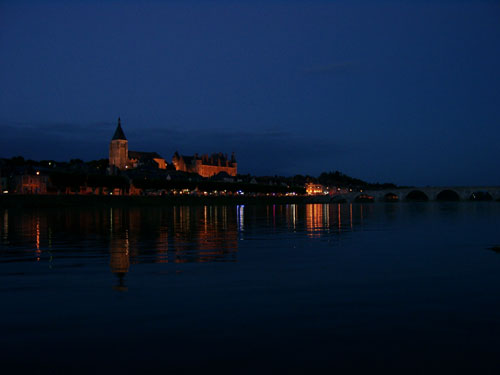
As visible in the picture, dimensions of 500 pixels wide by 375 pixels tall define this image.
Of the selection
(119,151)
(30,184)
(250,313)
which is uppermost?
(119,151)

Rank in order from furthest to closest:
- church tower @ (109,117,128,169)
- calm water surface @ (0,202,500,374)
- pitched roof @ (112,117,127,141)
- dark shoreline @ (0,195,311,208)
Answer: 1. pitched roof @ (112,117,127,141)
2. church tower @ (109,117,128,169)
3. dark shoreline @ (0,195,311,208)
4. calm water surface @ (0,202,500,374)

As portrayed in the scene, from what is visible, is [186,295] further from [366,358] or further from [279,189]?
[279,189]

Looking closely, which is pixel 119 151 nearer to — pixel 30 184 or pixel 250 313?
pixel 30 184

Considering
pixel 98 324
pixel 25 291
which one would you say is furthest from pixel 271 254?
pixel 98 324

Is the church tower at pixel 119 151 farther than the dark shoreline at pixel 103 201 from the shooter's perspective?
Yes

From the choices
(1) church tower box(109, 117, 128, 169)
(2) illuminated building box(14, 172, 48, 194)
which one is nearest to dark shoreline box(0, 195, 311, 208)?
(2) illuminated building box(14, 172, 48, 194)

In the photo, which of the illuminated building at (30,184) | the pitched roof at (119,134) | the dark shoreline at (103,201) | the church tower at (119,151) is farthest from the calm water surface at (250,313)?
the pitched roof at (119,134)

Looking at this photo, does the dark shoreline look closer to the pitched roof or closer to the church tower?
the church tower

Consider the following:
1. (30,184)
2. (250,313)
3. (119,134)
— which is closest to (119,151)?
(119,134)

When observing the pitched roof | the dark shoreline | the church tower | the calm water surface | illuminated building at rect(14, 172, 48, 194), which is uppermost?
the pitched roof

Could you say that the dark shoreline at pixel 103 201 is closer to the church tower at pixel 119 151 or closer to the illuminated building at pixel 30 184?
the illuminated building at pixel 30 184

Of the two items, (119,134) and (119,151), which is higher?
(119,134)

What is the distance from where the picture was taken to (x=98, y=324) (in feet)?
31.1

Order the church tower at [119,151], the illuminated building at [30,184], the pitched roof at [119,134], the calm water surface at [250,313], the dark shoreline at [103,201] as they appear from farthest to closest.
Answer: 1. the pitched roof at [119,134]
2. the church tower at [119,151]
3. the illuminated building at [30,184]
4. the dark shoreline at [103,201]
5. the calm water surface at [250,313]
